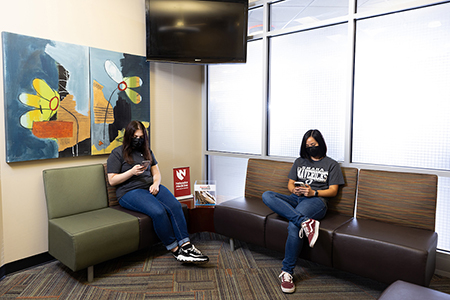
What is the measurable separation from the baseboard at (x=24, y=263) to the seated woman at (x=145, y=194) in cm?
79

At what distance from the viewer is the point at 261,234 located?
8.73 ft

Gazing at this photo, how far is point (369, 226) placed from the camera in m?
2.34

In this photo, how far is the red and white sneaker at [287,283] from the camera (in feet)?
7.31

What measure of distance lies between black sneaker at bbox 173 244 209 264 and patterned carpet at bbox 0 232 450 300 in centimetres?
8

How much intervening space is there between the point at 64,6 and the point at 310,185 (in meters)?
2.76

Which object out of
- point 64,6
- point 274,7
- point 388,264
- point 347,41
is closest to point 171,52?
point 64,6

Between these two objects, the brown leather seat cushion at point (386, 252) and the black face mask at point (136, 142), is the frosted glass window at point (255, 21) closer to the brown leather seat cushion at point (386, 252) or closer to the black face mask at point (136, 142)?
the black face mask at point (136, 142)

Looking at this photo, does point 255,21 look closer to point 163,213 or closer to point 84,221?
point 163,213

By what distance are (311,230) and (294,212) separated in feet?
0.64

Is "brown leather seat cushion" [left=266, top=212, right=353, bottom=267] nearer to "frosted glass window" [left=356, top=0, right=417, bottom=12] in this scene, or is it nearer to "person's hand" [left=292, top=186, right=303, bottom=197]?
"person's hand" [left=292, top=186, right=303, bottom=197]

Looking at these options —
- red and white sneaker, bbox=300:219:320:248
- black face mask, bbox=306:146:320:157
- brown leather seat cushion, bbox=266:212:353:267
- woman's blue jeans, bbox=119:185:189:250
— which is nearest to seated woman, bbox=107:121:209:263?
woman's blue jeans, bbox=119:185:189:250

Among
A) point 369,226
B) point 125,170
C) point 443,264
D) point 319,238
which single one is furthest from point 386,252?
point 125,170

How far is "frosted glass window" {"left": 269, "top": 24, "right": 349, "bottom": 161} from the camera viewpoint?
3.00 metres

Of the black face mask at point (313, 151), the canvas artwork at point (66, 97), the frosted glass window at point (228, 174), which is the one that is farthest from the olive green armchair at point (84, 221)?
the black face mask at point (313, 151)
